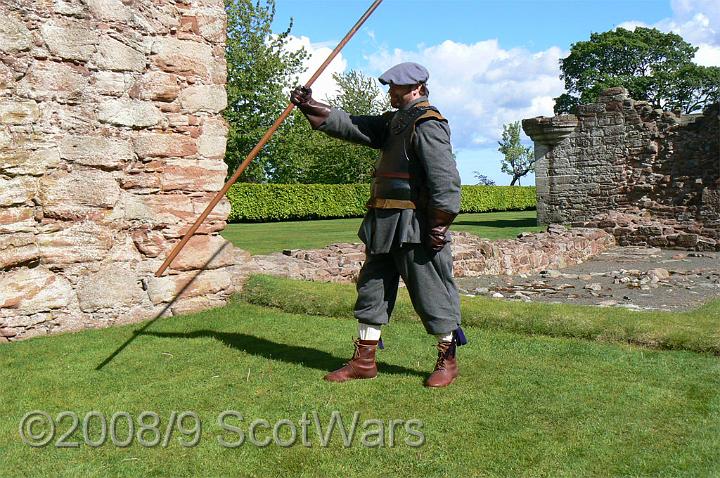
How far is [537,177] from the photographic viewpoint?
2136 cm

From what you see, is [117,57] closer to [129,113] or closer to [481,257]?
[129,113]

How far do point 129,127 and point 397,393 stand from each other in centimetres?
353

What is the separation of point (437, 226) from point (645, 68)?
44.4 metres

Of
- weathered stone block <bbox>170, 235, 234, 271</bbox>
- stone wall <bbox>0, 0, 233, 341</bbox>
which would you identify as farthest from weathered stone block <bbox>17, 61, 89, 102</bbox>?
weathered stone block <bbox>170, 235, 234, 271</bbox>

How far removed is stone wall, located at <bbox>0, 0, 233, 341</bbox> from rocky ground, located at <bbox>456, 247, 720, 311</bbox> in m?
4.47

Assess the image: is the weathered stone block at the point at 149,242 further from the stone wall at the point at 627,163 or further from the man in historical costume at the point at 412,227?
the stone wall at the point at 627,163

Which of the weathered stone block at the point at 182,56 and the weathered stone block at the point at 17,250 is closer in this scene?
the weathered stone block at the point at 17,250

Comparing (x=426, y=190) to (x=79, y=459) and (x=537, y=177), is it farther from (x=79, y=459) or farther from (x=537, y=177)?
(x=537, y=177)

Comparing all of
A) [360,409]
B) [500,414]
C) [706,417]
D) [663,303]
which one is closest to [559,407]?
[500,414]

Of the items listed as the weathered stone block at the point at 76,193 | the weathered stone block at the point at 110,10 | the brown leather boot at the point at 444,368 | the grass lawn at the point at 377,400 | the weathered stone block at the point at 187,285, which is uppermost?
the weathered stone block at the point at 110,10

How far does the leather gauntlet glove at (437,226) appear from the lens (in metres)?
4.11

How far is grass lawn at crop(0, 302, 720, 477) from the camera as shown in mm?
3070

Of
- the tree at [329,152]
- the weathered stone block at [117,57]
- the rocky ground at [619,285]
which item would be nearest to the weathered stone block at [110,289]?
the weathered stone block at [117,57]

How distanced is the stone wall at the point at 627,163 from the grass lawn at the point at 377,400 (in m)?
15.1
